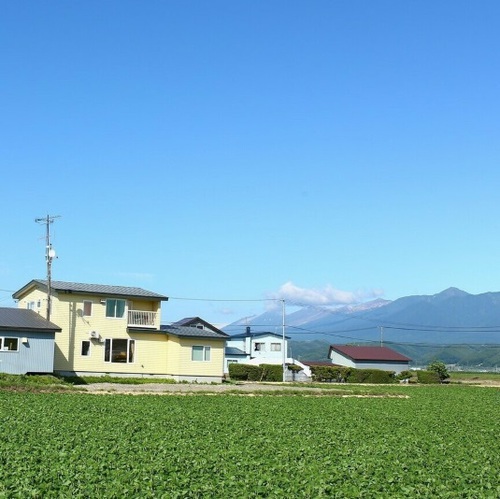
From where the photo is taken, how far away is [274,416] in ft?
78.1

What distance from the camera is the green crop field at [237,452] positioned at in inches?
473

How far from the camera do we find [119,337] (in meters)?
45.4

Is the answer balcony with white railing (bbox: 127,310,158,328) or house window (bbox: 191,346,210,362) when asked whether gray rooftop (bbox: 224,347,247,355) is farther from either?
balcony with white railing (bbox: 127,310,158,328)

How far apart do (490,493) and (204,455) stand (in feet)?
18.3

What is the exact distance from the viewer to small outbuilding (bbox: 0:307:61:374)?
1543 inches

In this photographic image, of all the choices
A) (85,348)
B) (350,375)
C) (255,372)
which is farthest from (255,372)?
(85,348)

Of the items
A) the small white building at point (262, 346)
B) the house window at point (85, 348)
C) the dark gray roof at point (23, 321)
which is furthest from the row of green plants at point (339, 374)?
the dark gray roof at point (23, 321)

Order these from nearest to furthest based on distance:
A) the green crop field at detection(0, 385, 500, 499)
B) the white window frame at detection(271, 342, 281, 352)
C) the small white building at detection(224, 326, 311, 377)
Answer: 1. the green crop field at detection(0, 385, 500, 499)
2. the small white building at detection(224, 326, 311, 377)
3. the white window frame at detection(271, 342, 281, 352)

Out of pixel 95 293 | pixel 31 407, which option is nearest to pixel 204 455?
pixel 31 407

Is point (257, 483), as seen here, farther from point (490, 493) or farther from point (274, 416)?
point (274, 416)

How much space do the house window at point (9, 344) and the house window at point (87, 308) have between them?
5.65m

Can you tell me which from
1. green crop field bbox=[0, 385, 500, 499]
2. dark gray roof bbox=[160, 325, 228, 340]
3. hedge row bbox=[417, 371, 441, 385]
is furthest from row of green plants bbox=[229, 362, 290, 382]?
green crop field bbox=[0, 385, 500, 499]

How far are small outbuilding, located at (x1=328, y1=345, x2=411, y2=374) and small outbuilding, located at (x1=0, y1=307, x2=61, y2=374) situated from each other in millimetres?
45020

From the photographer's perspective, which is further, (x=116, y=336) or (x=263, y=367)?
(x=263, y=367)
